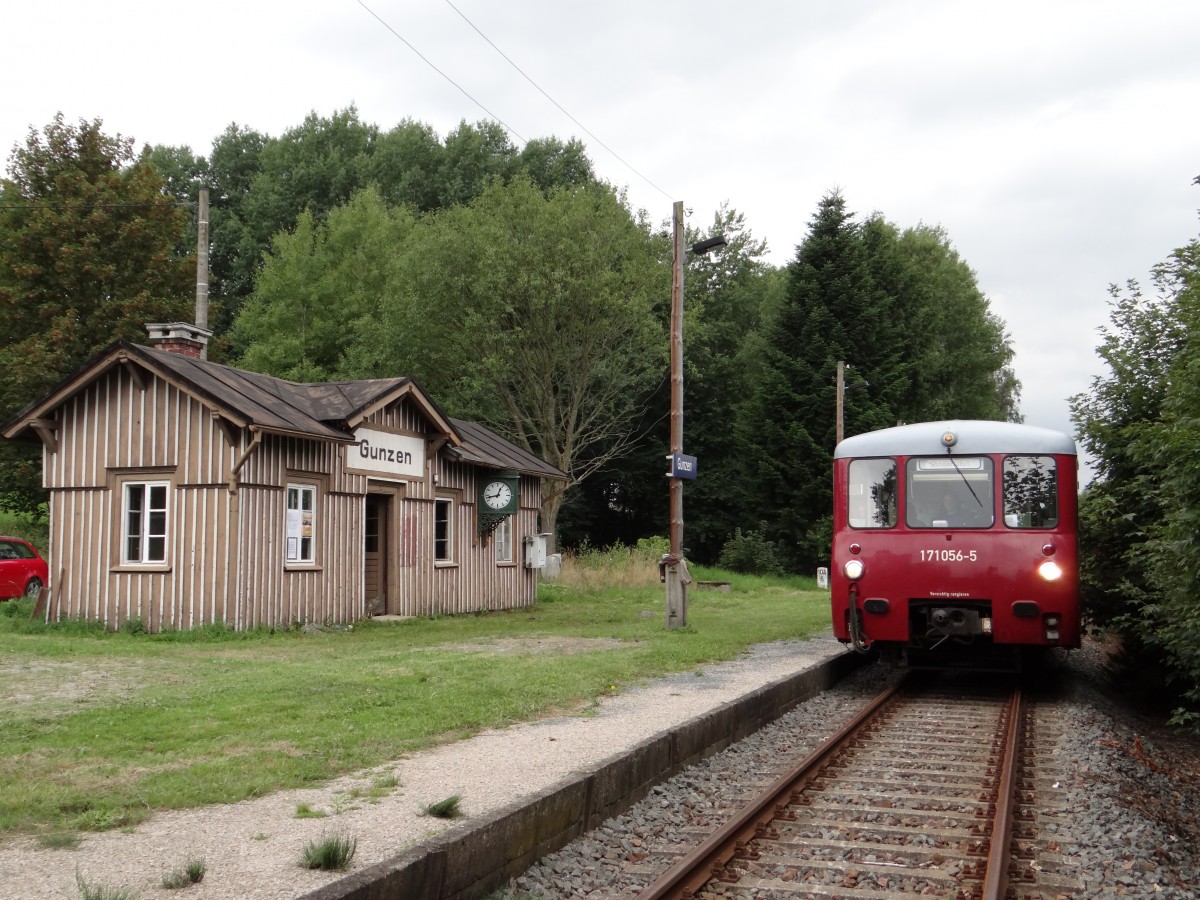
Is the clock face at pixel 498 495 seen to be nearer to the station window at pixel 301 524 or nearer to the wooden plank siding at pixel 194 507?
the wooden plank siding at pixel 194 507

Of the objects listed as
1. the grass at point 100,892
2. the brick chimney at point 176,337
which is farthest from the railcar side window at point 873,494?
the brick chimney at point 176,337

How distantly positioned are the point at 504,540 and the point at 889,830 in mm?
17377

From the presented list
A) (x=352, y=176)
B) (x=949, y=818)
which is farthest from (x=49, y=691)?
(x=352, y=176)

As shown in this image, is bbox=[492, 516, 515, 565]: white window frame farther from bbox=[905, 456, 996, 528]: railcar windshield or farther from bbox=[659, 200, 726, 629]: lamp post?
bbox=[905, 456, 996, 528]: railcar windshield

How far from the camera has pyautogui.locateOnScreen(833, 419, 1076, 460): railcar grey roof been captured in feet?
40.2

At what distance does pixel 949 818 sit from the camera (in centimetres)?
713

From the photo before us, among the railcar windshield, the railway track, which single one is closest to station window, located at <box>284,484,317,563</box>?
the railcar windshield

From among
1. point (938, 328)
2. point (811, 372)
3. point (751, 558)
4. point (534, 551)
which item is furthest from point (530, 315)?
point (938, 328)

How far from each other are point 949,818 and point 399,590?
45.3 ft

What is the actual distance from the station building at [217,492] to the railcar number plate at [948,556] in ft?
29.9

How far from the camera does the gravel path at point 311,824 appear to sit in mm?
4801

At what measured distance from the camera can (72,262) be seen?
29.2m

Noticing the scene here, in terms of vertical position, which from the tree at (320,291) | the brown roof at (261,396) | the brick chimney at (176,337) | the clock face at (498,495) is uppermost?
the tree at (320,291)

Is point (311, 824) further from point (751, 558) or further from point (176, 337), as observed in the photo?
point (751, 558)
